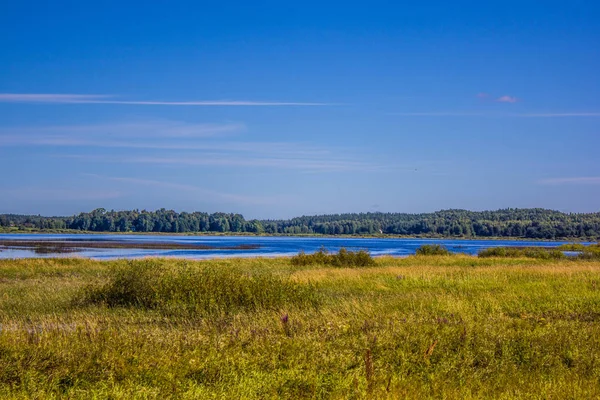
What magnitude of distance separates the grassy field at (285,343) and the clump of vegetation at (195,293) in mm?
51

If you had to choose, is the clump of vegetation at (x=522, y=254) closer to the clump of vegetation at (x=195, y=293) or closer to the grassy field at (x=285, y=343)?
the grassy field at (x=285, y=343)

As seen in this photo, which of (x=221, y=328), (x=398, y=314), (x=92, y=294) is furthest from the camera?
(x=92, y=294)

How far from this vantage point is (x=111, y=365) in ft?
32.6

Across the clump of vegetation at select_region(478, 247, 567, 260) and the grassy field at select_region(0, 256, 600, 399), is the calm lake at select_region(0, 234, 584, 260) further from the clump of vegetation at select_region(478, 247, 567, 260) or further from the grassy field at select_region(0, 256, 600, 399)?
the grassy field at select_region(0, 256, 600, 399)

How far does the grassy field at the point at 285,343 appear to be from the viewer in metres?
9.29

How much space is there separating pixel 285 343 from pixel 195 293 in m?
7.34

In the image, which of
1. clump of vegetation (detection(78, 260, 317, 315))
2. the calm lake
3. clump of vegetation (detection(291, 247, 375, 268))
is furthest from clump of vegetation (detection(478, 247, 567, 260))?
clump of vegetation (detection(78, 260, 317, 315))

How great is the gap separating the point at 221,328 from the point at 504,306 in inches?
339

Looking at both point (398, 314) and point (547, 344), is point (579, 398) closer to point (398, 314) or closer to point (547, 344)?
point (547, 344)

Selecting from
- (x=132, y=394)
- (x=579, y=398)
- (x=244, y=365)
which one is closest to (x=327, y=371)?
(x=244, y=365)

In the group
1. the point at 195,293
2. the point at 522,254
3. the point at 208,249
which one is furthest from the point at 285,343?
the point at 208,249

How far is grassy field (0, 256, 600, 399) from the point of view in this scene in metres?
9.29

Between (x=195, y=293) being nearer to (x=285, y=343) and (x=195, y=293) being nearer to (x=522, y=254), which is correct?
(x=285, y=343)

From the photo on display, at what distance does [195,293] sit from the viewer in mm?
18469
